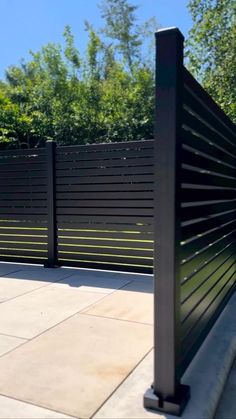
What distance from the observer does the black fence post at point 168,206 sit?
182 cm

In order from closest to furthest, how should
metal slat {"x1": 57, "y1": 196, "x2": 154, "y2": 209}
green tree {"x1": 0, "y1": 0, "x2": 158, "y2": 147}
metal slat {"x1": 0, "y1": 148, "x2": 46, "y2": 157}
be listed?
metal slat {"x1": 57, "y1": 196, "x2": 154, "y2": 209}, metal slat {"x1": 0, "y1": 148, "x2": 46, "y2": 157}, green tree {"x1": 0, "y1": 0, "x2": 158, "y2": 147}

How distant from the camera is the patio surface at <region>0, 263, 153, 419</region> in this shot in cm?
209

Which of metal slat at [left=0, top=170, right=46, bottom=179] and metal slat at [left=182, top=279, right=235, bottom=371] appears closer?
metal slat at [left=182, top=279, right=235, bottom=371]

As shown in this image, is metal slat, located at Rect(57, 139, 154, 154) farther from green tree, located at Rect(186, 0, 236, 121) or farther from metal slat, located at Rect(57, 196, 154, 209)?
green tree, located at Rect(186, 0, 236, 121)

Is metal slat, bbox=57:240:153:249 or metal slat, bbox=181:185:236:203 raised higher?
metal slat, bbox=181:185:236:203

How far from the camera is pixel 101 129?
1124 centimetres

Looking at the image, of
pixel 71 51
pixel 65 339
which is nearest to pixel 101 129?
pixel 71 51

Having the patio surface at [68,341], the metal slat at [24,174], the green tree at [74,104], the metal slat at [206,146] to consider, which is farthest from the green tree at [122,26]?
the metal slat at [206,146]

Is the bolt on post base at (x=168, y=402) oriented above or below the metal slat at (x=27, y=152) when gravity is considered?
below

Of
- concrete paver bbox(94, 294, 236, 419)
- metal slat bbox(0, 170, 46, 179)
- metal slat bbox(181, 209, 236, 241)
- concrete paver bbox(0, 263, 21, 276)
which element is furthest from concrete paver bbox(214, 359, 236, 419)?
metal slat bbox(0, 170, 46, 179)

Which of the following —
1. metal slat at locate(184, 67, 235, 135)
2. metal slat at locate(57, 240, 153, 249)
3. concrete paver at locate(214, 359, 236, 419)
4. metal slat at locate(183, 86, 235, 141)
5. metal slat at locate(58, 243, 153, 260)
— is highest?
metal slat at locate(184, 67, 235, 135)

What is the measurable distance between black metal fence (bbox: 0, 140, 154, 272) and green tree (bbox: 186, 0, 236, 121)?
13.0 feet

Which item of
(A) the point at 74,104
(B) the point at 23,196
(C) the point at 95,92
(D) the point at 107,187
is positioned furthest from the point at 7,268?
(C) the point at 95,92

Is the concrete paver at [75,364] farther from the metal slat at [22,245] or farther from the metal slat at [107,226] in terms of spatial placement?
the metal slat at [22,245]
